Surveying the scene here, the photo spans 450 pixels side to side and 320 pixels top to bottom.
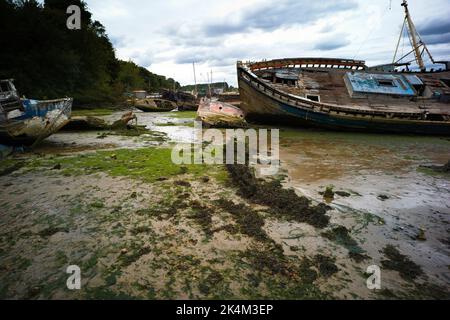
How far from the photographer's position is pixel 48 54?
2759 centimetres

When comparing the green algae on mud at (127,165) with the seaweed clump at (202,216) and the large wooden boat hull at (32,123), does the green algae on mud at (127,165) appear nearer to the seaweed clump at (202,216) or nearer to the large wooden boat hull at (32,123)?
the seaweed clump at (202,216)

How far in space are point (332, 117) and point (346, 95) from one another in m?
2.80

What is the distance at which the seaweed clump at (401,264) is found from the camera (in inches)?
108

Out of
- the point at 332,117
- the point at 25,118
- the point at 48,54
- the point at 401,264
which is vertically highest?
the point at 48,54

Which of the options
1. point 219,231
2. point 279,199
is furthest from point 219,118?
point 219,231

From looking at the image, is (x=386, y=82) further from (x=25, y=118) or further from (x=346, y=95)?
(x=25, y=118)

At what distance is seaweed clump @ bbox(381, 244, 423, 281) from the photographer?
274cm

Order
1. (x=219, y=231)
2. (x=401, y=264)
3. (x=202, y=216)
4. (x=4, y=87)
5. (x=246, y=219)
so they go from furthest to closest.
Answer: (x=4, y=87), (x=202, y=216), (x=246, y=219), (x=219, y=231), (x=401, y=264)

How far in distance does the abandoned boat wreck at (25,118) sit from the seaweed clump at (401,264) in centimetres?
1009

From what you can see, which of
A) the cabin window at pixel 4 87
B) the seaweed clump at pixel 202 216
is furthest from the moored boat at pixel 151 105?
the seaweed clump at pixel 202 216

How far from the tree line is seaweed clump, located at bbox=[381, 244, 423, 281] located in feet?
83.5

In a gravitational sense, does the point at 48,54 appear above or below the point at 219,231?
above

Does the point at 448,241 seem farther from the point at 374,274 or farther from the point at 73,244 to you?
the point at 73,244
